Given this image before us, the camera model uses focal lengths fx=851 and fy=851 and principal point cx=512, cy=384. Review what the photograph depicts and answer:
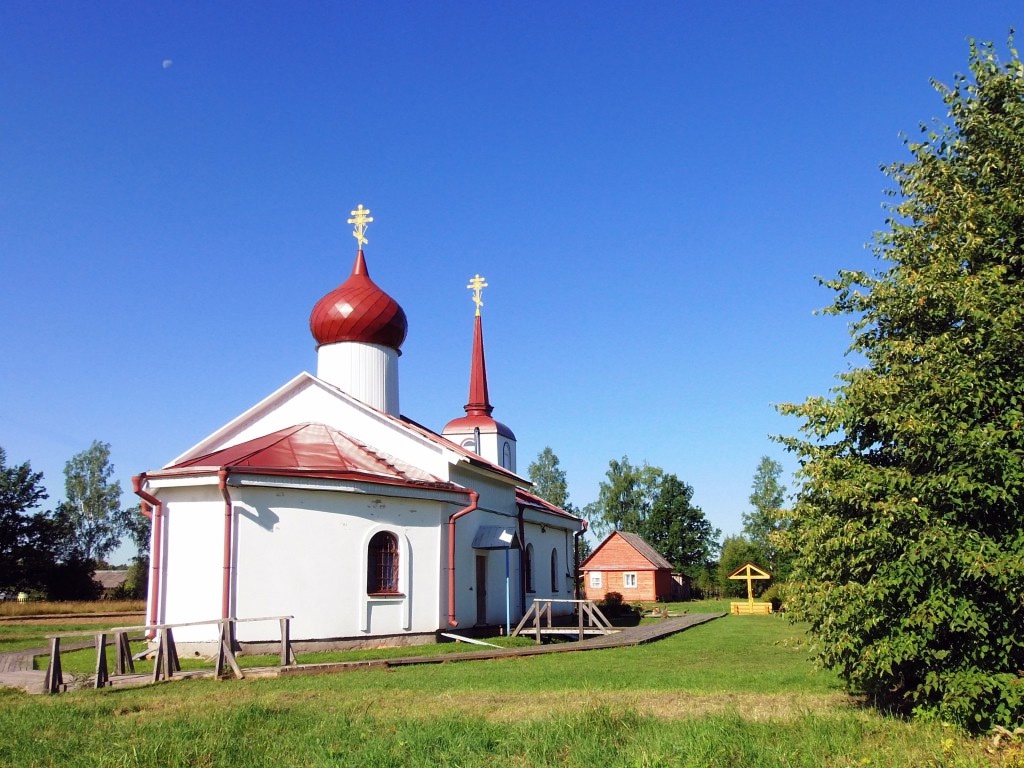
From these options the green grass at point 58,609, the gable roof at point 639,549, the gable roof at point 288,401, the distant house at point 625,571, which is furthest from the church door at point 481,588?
the gable roof at point 639,549

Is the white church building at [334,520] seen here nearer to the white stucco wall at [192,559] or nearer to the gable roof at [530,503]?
the white stucco wall at [192,559]

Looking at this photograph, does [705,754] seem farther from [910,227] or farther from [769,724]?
[910,227]

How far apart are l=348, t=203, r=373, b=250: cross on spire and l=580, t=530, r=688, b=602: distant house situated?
104ft

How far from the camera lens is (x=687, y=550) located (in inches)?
2731

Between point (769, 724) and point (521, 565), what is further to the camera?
point (521, 565)

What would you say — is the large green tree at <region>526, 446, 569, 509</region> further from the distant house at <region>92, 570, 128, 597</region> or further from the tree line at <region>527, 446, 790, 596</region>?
the distant house at <region>92, 570, 128, 597</region>

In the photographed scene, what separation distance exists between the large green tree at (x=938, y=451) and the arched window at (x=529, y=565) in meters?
17.5

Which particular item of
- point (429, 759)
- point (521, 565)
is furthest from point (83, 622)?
point (429, 759)

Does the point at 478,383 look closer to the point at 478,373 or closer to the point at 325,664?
the point at 478,373

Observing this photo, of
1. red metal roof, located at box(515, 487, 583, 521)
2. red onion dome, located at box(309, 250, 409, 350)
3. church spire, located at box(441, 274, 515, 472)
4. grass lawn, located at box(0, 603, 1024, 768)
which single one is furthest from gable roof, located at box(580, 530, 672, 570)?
grass lawn, located at box(0, 603, 1024, 768)

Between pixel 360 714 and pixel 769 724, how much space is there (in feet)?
14.7

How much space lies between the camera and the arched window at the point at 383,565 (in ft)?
60.6

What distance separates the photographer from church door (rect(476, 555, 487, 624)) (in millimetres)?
22355

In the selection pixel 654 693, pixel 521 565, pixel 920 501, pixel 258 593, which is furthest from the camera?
pixel 521 565
